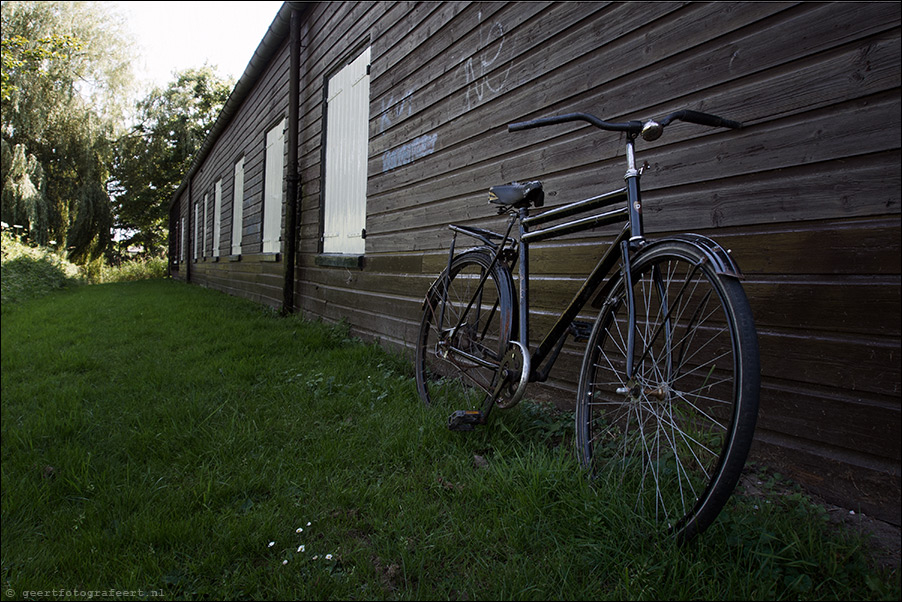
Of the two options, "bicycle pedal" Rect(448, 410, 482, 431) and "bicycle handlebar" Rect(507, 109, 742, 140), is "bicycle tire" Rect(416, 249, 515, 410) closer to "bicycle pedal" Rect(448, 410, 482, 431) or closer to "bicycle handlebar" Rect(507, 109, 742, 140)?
"bicycle pedal" Rect(448, 410, 482, 431)

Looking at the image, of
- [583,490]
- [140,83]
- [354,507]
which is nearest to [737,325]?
[583,490]

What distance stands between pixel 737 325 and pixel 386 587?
110cm

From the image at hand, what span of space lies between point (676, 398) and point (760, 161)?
0.83 metres

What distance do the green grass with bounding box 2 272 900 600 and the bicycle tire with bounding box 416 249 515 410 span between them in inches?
6.8

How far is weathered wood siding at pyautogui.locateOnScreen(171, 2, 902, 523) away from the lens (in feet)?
4.66

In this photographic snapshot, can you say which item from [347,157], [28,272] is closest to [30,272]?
[28,272]

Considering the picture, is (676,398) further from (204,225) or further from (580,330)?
(204,225)

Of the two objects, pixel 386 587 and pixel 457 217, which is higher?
pixel 457 217

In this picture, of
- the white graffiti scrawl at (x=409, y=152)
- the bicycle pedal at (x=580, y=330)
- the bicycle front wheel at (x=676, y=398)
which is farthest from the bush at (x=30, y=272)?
the bicycle front wheel at (x=676, y=398)

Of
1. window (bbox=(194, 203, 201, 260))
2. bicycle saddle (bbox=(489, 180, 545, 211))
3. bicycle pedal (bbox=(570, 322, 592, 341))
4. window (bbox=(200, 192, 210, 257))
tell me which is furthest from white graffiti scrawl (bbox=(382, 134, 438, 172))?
window (bbox=(194, 203, 201, 260))

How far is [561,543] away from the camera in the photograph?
142cm

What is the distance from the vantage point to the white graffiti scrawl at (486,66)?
2898 millimetres

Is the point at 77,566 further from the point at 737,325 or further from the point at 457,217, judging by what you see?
the point at 457,217

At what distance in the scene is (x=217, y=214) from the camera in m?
12.4
